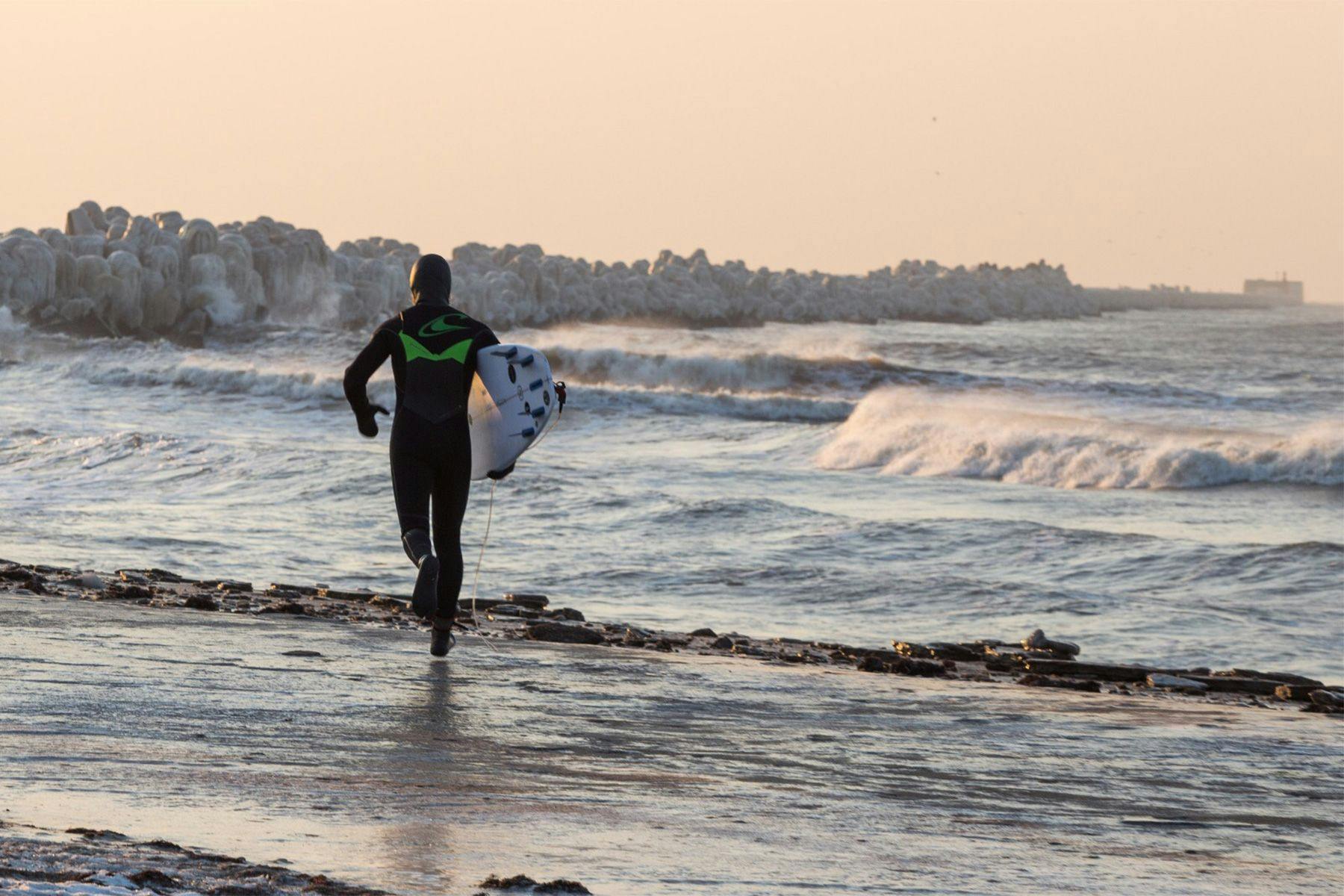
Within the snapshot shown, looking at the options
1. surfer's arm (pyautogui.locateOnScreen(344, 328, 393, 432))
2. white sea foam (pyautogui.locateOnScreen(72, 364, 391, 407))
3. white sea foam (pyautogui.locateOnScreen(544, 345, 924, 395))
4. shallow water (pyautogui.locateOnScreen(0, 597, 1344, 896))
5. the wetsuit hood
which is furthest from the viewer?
white sea foam (pyautogui.locateOnScreen(544, 345, 924, 395))

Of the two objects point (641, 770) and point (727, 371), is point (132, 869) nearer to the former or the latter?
point (641, 770)

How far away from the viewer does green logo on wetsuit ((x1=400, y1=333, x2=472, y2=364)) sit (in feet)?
22.2

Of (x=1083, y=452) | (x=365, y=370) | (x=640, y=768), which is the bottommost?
(x=1083, y=452)

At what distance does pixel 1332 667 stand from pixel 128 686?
20.6 feet

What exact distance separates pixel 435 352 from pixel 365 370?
0.94ft

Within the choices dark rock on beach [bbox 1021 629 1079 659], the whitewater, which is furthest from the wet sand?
the whitewater

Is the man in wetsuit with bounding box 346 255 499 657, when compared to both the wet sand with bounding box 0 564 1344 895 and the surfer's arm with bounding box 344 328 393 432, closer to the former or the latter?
the surfer's arm with bounding box 344 328 393 432

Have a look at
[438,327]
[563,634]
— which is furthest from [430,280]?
[563,634]

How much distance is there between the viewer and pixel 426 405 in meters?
6.77

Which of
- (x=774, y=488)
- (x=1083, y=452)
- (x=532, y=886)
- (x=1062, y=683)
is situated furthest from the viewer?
(x=1083, y=452)

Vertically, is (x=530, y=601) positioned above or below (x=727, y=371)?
below

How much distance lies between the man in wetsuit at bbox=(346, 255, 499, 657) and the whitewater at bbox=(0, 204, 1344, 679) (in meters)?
3.10

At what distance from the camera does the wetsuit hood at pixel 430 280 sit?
6.84 meters

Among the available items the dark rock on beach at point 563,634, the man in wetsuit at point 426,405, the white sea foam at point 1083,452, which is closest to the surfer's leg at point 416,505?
the man in wetsuit at point 426,405
